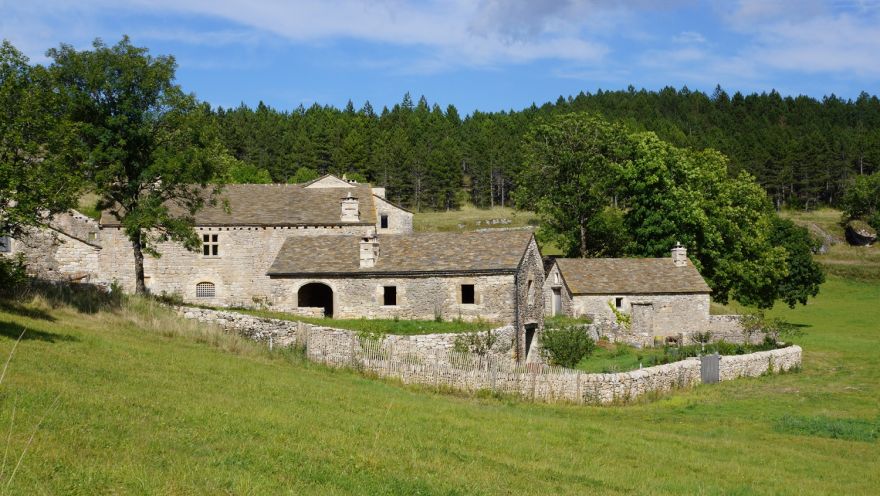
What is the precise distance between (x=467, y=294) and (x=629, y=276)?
13164 millimetres

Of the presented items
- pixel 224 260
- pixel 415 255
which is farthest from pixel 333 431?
pixel 224 260

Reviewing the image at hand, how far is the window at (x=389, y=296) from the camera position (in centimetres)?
3800

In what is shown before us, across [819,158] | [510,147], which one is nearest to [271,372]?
[510,147]

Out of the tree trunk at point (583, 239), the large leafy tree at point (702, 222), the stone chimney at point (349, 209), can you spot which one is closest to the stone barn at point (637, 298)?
the large leafy tree at point (702, 222)

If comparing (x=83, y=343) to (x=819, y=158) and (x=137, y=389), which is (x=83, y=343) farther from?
(x=819, y=158)

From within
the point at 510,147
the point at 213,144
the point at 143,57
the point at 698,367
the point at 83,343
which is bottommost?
the point at 698,367

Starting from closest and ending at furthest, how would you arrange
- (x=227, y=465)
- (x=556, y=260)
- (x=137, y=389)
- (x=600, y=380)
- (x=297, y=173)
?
(x=227, y=465) < (x=137, y=389) < (x=600, y=380) < (x=556, y=260) < (x=297, y=173)

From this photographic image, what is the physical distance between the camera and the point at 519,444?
15.9 m

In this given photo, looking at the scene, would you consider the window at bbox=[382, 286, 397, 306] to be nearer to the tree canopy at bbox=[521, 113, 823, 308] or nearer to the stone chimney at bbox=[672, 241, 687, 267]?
the stone chimney at bbox=[672, 241, 687, 267]

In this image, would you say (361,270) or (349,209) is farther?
(349,209)

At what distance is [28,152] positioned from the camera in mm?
22500

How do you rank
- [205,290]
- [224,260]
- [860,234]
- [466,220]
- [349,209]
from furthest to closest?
[466,220]
[860,234]
[205,290]
[224,260]
[349,209]

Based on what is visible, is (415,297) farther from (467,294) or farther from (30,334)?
(30,334)

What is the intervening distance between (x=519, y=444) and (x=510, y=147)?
120 m
